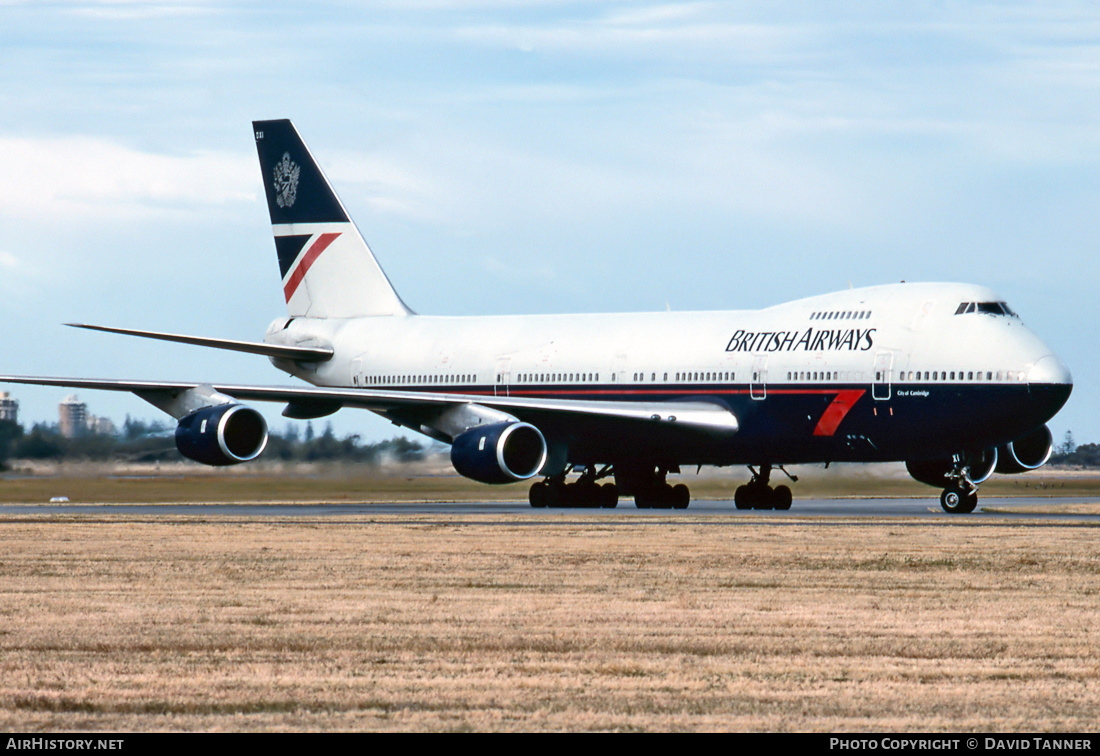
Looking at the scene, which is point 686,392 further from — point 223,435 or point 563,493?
point 223,435

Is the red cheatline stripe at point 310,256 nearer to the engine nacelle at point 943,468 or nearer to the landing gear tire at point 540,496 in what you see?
the landing gear tire at point 540,496

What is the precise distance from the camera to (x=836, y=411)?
108 feet

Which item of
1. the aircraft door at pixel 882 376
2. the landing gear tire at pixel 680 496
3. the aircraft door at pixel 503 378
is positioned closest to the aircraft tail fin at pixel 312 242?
the aircraft door at pixel 503 378

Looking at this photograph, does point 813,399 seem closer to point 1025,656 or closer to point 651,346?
point 651,346

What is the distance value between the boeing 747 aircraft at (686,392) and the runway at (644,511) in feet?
3.28

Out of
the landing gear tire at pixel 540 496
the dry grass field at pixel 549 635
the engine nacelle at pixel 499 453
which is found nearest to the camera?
the dry grass field at pixel 549 635

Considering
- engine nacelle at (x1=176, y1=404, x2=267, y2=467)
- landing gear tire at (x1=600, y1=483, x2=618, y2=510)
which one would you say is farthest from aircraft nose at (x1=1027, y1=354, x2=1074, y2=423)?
engine nacelle at (x1=176, y1=404, x2=267, y2=467)

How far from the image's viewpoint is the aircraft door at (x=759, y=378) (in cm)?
3397

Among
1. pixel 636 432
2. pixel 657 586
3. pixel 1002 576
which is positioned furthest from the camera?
pixel 636 432

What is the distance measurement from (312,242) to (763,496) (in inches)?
629

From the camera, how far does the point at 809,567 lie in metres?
18.0

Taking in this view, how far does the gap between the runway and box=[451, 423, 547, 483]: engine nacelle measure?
0.81 metres
